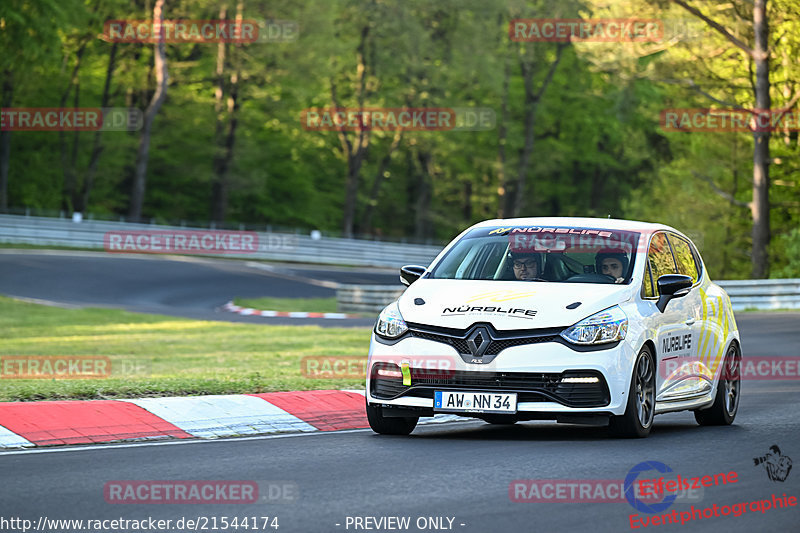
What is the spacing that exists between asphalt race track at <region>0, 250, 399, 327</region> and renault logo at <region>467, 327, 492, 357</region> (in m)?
20.1

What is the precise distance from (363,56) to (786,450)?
59.9 m

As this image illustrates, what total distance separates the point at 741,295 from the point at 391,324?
90.5 ft

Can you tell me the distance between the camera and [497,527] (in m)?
6.62

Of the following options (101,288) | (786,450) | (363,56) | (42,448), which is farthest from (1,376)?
(363,56)

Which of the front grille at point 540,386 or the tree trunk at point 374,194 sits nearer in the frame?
the front grille at point 540,386

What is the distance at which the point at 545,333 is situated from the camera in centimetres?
952

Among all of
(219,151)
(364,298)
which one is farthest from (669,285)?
(219,151)

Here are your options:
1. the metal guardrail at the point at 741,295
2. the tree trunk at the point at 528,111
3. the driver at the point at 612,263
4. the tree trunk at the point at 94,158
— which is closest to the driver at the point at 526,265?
the driver at the point at 612,263

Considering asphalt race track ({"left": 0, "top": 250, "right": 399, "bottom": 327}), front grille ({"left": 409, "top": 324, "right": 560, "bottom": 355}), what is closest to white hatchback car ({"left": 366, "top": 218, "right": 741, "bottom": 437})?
front grille ({"left": 409, "top": 324, "right": 560, "bottom": 355})

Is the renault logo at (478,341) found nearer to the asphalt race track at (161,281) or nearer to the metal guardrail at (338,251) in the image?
the asphalt race track at (161,281)

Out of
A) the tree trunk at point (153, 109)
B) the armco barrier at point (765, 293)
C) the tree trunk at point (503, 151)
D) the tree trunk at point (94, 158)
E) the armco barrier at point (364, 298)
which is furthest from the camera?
the tree trunk at point (503, 151)

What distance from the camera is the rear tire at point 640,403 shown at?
980cm

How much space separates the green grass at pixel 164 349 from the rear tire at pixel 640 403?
4217 millimetres

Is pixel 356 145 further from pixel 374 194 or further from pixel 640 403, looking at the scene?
pixel 640 403
